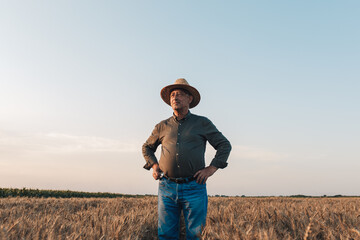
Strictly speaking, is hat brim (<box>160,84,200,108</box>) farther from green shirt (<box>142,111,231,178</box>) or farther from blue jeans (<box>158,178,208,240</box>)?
blue jeans (<box>158,178,208,240</box>)

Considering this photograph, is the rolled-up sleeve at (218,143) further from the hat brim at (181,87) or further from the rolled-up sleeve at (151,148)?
the rolled-up sleeve at (151,148)

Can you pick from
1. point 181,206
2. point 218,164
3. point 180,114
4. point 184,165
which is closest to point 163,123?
point 180,114

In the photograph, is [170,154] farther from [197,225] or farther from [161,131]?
[197,225]

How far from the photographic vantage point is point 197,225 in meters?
3.55

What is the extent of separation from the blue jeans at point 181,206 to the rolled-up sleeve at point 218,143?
0.35 m

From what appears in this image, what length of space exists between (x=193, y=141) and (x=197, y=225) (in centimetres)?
101

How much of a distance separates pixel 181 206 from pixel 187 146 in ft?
2.46

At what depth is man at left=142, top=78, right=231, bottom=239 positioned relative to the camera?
3584mm

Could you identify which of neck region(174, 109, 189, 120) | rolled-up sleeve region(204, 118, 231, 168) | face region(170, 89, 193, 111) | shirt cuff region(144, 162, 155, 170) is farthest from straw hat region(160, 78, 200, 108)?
shirt cuff region(144, 162, 155, 170)

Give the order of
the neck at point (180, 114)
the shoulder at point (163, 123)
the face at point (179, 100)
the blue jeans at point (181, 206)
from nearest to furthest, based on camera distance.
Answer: the blue jeans at point (181, 206)
the face at point (179, 100)
the neck at point (180, 114)
the shoulder at point (163, 123)

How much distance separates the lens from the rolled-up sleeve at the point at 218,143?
369 cm

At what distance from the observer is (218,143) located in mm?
3846

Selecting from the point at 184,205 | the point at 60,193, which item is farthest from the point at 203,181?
the point at 60,193

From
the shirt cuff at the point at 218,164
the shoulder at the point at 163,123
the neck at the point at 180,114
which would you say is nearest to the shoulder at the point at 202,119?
the neck at the point at 180,114
